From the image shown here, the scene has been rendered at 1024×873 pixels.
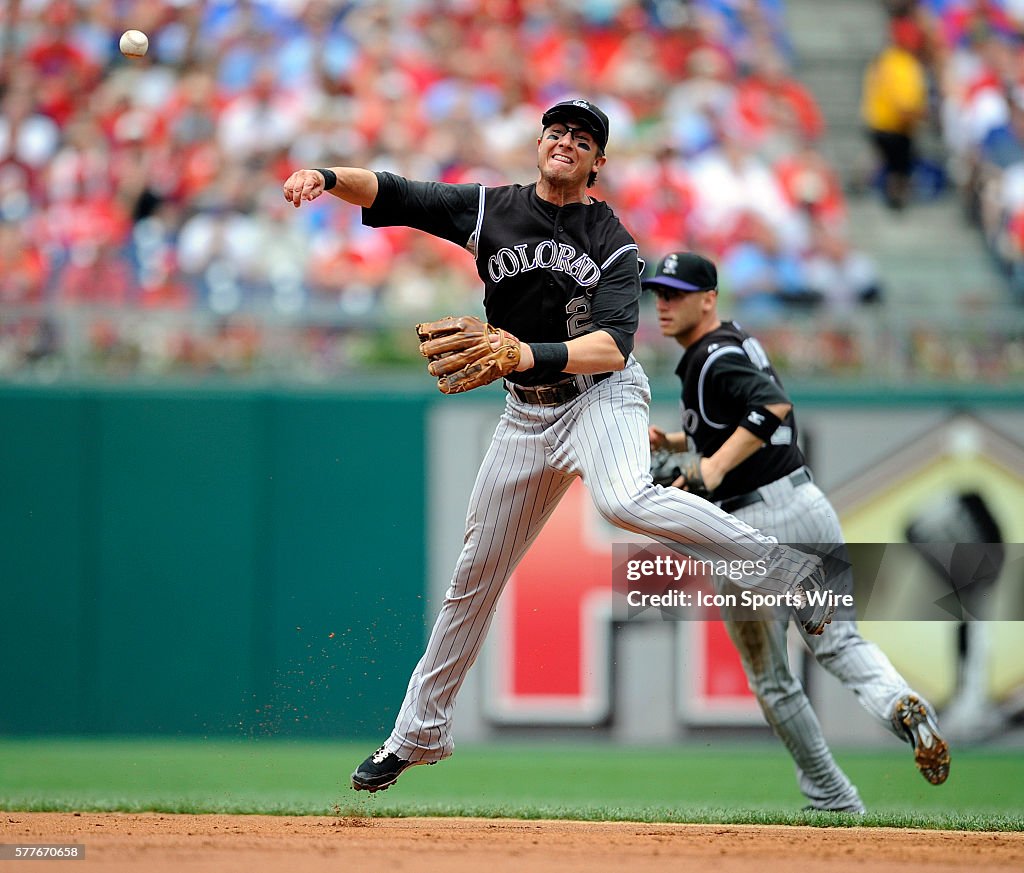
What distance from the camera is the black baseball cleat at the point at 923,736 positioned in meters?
5.34

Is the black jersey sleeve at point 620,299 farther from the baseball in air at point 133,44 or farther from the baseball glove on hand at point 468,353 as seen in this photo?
the baseball in air at point 133,44

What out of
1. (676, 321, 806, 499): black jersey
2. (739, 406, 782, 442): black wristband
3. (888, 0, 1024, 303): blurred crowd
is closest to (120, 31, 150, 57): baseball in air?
(676, 321, 806, 499): black jersey

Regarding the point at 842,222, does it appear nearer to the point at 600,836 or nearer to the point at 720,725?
the point at 720,725

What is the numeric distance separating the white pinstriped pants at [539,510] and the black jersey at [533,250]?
0.69ft

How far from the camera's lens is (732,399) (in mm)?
5711

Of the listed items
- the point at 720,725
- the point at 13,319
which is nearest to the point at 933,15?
the point at 720,725

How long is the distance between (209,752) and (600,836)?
11.6ft

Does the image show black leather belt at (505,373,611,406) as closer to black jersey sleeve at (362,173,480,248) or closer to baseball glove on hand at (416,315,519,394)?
baseball glove on hand at (416,315,519,394)

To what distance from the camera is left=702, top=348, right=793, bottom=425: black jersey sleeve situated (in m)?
5.63

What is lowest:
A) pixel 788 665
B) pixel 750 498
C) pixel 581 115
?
pixel 788 665

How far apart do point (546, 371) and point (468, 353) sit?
1.20 ft

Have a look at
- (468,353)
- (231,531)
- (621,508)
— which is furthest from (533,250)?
(231,531)

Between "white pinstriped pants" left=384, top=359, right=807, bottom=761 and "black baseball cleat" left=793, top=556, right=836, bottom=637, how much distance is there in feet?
0.19

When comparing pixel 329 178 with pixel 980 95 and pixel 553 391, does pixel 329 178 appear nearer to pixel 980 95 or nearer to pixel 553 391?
pixel 553 391
